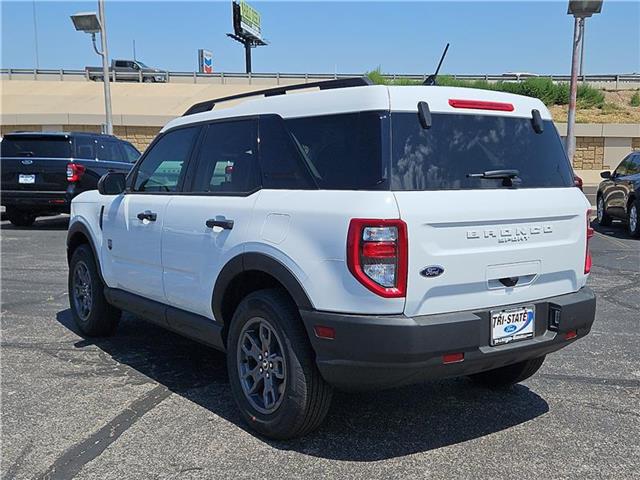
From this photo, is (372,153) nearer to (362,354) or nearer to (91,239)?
(362,354)

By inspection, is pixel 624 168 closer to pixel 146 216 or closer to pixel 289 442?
pixel 146 216

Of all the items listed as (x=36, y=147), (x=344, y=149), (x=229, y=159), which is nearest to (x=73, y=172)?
(x=36, y=147)

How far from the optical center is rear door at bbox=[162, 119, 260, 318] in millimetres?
3703

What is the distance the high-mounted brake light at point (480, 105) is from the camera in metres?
3.36

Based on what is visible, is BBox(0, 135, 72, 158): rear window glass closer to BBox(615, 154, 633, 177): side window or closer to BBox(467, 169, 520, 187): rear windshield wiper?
BBox(467, 169, 520, 187): rear windshield wiper

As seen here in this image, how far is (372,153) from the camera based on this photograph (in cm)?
309

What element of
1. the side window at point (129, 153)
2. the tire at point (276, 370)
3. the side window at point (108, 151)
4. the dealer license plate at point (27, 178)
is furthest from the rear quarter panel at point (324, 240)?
the side window at point (129, 153)

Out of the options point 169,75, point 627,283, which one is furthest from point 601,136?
point 169,75

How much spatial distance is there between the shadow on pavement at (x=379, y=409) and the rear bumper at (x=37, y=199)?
8.07 metres

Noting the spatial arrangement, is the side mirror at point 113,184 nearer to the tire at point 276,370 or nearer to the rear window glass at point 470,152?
the tire at point 276,370

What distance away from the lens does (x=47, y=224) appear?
46.8ft

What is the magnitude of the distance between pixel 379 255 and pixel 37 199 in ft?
36.5

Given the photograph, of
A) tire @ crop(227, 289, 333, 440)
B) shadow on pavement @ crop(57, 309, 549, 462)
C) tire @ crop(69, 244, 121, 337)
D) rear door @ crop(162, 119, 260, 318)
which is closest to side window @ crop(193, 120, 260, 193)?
rear door @ crop(162, 119, 260, 318)

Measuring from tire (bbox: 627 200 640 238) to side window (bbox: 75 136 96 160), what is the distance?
1058 cm
